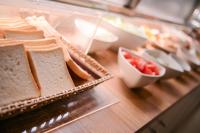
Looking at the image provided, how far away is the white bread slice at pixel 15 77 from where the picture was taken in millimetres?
595

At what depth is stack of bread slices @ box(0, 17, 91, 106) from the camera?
617 millimetres

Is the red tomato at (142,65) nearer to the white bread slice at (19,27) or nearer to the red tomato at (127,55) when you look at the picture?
the red tomato at (127,55)

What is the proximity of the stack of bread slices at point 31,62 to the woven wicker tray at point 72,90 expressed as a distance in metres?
0.04

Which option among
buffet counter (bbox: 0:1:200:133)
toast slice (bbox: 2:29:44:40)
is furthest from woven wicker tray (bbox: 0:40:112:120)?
toast slice (bbox: 2:29:44:40)

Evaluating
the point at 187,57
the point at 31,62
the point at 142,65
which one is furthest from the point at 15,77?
the point at 187,57

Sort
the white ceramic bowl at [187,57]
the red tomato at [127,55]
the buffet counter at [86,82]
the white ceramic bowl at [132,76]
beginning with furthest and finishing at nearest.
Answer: the white ceramic bowl at [187,57] → the red tomato at [127,55] → the white ceramic bowl at [132,76] → the buffet counter at [86,82]

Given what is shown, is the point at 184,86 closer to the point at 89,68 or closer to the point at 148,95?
the point at 148,95

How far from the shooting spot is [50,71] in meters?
0.75

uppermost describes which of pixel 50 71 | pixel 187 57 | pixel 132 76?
pixel 50 71

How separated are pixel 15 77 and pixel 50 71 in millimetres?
140

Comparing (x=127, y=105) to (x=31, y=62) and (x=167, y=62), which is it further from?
(x=167, y=62)

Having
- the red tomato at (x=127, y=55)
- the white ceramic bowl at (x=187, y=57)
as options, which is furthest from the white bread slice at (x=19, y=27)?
the white ceramic bowl at (x=187, y=57)

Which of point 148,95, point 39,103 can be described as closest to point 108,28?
point 148,95

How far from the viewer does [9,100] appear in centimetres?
59
